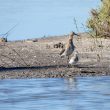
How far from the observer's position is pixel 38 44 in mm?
28750

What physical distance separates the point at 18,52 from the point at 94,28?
12.0 ft

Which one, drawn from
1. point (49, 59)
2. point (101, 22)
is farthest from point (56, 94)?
point (101, 22)

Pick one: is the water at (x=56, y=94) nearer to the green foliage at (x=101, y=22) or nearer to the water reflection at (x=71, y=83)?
the water reflection at (x=71, y=83)

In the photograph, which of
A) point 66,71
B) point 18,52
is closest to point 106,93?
point 66,71

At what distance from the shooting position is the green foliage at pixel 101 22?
92.9ft

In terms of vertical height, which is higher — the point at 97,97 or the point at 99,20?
the point at 99,20

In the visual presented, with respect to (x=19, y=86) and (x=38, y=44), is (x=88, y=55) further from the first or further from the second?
(x=19, y=86)

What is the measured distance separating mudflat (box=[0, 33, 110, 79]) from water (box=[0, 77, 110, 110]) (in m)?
1.11

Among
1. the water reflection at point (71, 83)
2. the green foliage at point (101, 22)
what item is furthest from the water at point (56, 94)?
the green foliage at point (101, 22)

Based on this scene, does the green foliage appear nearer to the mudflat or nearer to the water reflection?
the mudflat

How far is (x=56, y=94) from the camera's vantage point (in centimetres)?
1686

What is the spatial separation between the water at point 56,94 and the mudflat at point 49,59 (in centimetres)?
111

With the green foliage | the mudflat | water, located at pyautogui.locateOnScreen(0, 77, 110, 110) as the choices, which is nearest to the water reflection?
water, located at pyautogui.locateOnScreen(0, 77, 110, 110)

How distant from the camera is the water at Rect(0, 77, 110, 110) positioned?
1512cm
